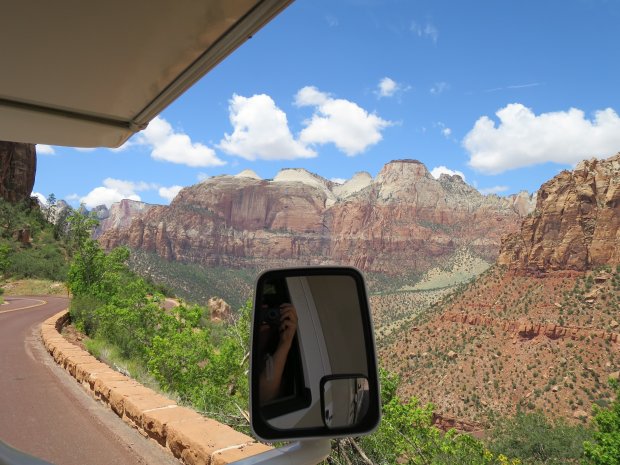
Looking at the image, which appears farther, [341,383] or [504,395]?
[504,395]

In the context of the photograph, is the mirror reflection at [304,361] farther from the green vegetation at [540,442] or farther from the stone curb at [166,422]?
the green vegetation at [540,442]

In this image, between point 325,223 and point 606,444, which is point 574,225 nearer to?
point 606,444

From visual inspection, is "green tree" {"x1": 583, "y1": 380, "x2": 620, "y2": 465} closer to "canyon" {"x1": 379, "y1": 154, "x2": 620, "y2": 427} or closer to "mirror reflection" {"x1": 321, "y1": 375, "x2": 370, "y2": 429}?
"canyon" {"x1": 379, "y1": 154, "x2": 620, "y2": 427}

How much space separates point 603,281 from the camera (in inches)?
2063

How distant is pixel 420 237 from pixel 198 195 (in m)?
70.0

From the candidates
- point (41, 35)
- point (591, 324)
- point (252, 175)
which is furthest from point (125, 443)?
point (252, 175)

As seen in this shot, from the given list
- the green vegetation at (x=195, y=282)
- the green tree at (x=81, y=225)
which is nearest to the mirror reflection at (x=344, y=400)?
the green tree at (x=81, y=225)

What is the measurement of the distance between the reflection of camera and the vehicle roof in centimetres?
74

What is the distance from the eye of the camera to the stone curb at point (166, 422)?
3.55 meters

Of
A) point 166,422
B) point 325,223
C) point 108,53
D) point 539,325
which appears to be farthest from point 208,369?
point 325,223

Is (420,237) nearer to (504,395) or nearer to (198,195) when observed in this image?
(198,195)

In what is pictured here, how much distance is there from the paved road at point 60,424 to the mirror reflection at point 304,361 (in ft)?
10.7

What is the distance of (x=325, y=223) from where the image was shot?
16662cm

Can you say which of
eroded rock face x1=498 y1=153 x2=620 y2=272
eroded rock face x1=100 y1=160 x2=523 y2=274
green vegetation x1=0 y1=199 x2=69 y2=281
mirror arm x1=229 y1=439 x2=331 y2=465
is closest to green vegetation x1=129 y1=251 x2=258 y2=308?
green vegetation x1=0 y1=199 x2=69 y2=281
